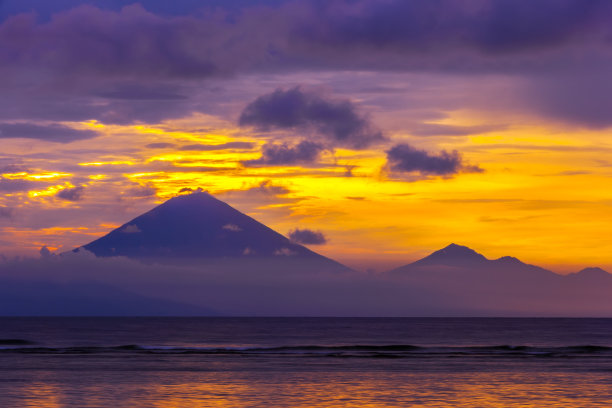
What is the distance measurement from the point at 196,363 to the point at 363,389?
21545 millimetres

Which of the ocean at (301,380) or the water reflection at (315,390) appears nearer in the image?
the water reflection at (315,390)

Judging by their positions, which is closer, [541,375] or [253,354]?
[541,375]

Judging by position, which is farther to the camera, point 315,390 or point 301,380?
point 301,380

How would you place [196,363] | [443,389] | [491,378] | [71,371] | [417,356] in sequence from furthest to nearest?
[417,356], [196,363], [71,371], [491,378], [443,389]

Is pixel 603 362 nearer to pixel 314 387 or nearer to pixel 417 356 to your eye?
pixel 417 356

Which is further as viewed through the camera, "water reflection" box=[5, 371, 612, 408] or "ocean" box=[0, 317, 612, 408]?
"ocean" box=[0, 317, 612, 408]

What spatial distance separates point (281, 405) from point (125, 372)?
18693 millimetres

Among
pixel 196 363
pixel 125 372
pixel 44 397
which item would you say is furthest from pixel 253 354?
pixel 44 397

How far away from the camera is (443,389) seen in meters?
39.2

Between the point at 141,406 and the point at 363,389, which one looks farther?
the point at 363,389

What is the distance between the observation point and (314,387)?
40.1m

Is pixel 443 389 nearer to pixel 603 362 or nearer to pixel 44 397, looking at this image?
pixel 44 397

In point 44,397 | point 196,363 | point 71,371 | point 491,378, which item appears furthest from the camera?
point 196,363

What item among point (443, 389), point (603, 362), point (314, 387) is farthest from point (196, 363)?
point (603, 362)
